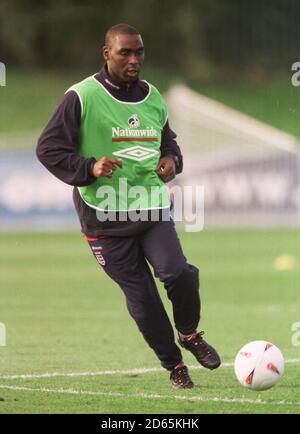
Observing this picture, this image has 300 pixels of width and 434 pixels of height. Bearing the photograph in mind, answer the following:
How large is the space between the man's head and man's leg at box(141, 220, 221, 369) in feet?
3.38

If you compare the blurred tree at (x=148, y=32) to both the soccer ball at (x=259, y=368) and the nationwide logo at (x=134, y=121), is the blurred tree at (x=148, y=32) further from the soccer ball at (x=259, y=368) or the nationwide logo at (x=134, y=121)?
the soccer ball at (x=259, y=368)

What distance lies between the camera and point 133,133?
7.46 metres

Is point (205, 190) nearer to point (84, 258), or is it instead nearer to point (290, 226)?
point (290, 226)

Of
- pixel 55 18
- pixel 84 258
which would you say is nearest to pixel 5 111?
pixel 55 18

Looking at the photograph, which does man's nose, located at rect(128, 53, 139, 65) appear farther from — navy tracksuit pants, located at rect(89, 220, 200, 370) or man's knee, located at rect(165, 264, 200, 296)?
man's knee, located at rect(165, 264, 200, 296)

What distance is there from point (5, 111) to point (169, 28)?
276 inches

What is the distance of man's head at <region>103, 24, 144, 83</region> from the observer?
7301 mm

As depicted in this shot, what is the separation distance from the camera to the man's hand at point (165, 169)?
756cm

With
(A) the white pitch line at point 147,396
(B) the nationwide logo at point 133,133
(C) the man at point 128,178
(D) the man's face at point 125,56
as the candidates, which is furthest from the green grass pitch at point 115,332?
(D) the man's face at point 125,56

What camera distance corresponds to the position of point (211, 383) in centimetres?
769

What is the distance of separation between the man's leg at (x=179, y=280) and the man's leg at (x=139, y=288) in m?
0.10

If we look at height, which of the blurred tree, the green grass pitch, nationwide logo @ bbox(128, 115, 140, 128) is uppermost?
the blurred tree

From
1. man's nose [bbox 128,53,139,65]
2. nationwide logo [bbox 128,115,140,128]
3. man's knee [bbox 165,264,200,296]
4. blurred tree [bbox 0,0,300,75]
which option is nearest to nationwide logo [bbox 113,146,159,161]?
nationwide logo [bbox 128,115,140,128]

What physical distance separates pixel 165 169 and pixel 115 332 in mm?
3664
